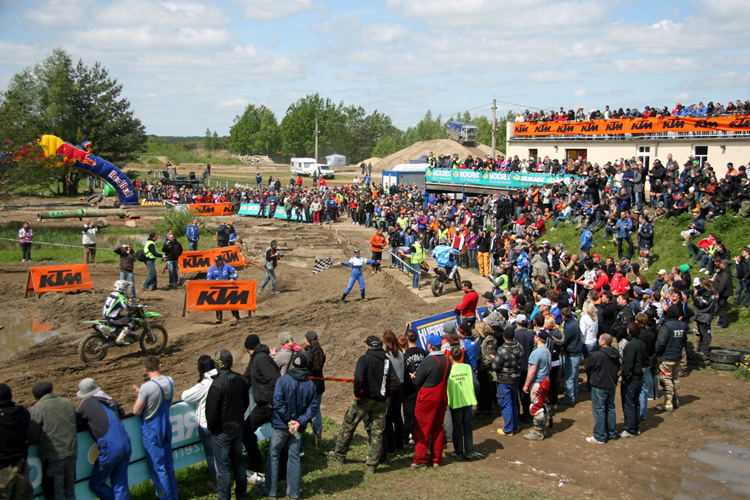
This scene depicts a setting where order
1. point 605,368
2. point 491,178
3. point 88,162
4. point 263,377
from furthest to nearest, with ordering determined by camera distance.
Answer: point 88,162 < point 491,178 < point 605,368 < point 263,377

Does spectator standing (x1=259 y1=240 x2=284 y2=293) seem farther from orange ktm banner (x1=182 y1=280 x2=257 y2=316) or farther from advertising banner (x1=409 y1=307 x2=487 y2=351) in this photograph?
advertising banner (x1=409 y1=307 x2=487 y2=351)

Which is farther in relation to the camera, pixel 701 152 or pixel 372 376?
pixel 701 152

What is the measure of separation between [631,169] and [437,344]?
16291 mm

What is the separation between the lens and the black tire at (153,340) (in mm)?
13000

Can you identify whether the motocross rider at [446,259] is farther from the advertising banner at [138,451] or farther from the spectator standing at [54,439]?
the spectator standing at [54,439]

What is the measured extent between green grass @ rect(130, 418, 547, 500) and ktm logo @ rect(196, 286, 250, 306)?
27.0 feet

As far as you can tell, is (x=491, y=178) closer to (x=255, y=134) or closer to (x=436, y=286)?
(x=436, y=286)

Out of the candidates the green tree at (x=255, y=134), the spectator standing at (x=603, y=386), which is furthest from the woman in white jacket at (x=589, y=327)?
the green tree at (x=255, y=134)

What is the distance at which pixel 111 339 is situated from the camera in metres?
12.7

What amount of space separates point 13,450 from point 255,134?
110 m

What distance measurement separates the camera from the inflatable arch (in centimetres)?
3406

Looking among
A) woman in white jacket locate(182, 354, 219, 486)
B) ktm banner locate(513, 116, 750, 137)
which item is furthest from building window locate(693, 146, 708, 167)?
woman in white jacket locate(182, 354, 219, 486)

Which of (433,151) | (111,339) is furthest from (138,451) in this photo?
(433,151)

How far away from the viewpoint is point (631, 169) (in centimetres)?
2119
